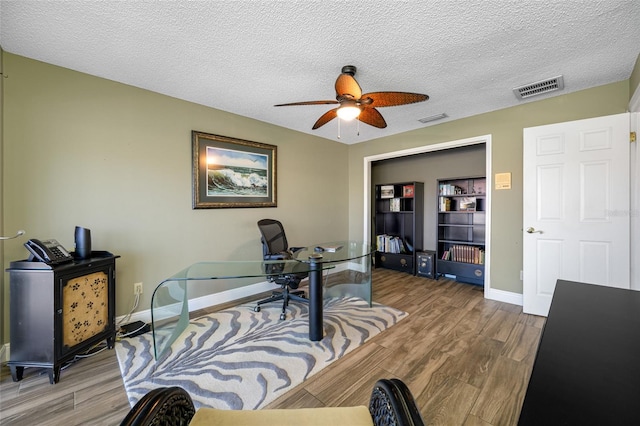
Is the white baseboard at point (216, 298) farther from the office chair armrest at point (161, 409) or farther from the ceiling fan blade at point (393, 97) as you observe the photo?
the ceiling fan blade at point (393, 97)

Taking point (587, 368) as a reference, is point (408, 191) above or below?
above

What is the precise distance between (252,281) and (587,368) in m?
2.05

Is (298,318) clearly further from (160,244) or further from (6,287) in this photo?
(6,287)

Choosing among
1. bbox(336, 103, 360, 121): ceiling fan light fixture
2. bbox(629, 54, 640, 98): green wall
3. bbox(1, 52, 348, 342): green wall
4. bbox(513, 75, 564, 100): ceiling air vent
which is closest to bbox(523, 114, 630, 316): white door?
bbox(629, 54, 640, 98): green wall

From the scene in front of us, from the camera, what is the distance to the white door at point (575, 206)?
93.4 inches

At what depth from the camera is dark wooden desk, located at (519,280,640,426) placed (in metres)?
0.56

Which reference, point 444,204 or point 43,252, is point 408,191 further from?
Answer: point 43,252

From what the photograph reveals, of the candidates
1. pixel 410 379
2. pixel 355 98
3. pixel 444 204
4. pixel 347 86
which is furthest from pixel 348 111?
pixel 444 204

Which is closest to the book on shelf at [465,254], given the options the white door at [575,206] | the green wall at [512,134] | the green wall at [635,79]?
the green wall at [512,134]

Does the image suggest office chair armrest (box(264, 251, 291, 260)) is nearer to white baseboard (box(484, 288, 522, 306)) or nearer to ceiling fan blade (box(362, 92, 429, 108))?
ceiling fan blade (box(362, 92, 429, 108))

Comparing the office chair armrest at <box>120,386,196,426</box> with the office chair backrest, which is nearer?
the office chair armrest at <box>120,386,196,426</box>

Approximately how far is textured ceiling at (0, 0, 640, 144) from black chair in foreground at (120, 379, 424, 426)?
196 centimetres

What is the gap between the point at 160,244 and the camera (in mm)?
2754

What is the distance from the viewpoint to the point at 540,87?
2.59 metres
